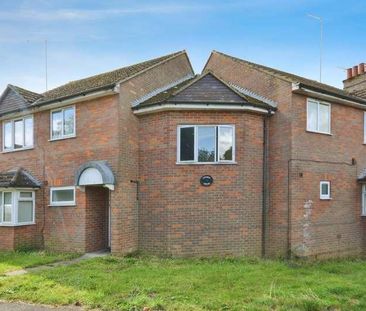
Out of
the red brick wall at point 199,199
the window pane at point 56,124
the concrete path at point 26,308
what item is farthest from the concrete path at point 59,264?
the window pane at point 56,124

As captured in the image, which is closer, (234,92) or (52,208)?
(234,92)

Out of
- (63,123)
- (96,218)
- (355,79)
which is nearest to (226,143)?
(96,218)

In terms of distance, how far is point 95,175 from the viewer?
14227 mm

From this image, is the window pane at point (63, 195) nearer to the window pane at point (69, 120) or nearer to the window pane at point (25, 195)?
the window pane at point (25, 195)

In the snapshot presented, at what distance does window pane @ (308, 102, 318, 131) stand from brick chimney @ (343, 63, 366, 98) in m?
5.31

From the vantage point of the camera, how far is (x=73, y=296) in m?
8.76

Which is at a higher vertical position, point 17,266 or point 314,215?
point 314,215

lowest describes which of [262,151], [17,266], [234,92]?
[17,266]

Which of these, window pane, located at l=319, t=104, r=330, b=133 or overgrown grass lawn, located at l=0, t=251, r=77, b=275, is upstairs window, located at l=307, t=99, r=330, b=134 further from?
overgrown grass lawn, located at l=0, t=251, r=77, b=275

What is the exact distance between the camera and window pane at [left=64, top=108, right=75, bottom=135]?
15602 millimetres

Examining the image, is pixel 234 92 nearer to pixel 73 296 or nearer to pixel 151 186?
pixel 151 186

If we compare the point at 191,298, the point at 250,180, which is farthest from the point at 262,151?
the point at 191,298

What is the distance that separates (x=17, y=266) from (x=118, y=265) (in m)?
3.04

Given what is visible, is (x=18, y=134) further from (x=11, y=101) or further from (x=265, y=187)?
(x=265, y=187)
